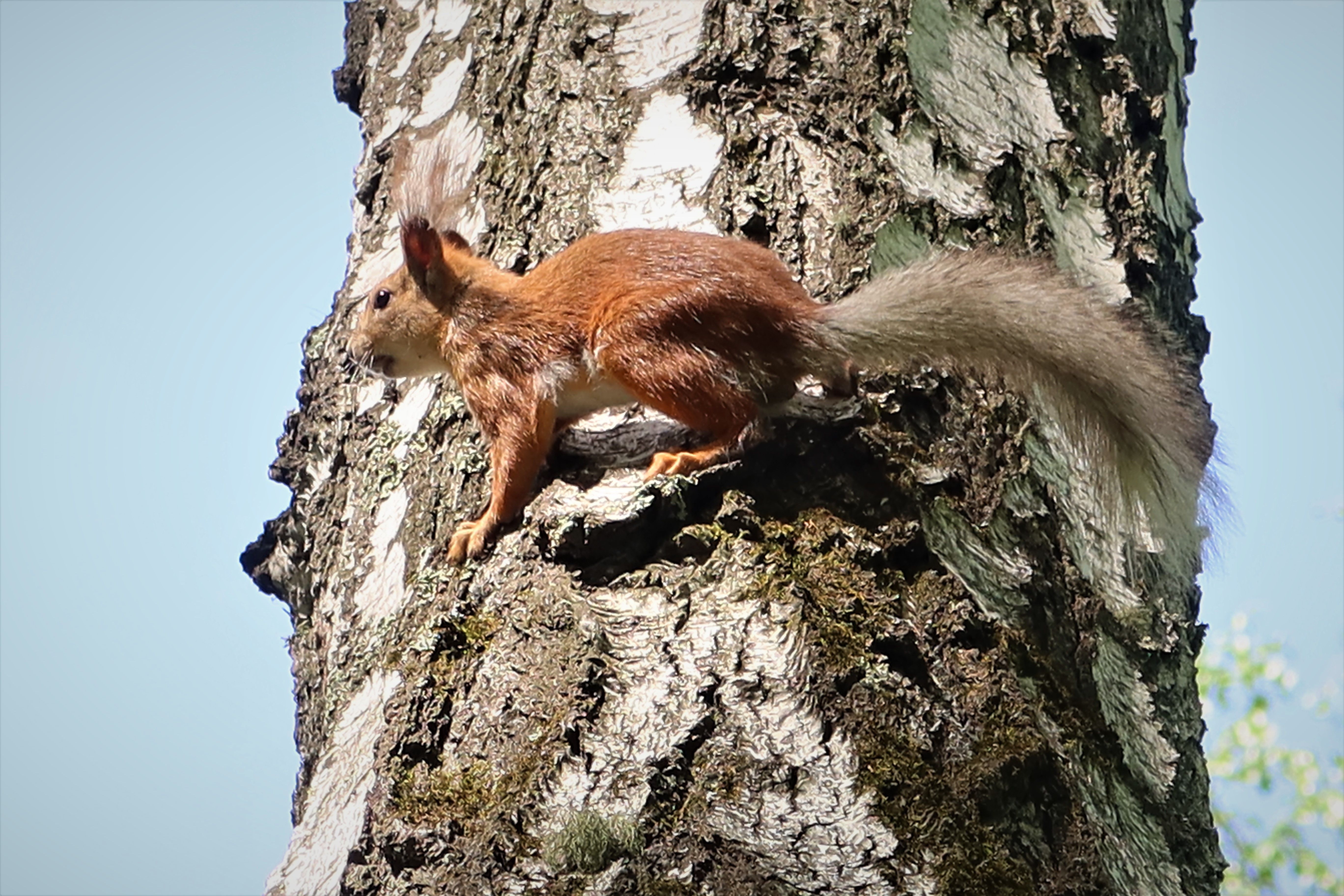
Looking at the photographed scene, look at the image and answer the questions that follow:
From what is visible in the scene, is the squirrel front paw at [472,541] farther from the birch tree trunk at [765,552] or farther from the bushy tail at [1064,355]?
the bushy tail at [1064,355]

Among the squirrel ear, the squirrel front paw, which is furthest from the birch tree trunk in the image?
the squirrel ear

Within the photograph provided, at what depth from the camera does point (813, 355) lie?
2.18 meters

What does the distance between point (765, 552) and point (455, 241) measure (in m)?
1.14

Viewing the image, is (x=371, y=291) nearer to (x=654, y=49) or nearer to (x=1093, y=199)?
(x=654, y=49)

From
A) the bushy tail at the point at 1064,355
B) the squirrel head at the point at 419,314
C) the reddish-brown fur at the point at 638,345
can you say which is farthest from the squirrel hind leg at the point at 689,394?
the squirrel head at the point at 419,314

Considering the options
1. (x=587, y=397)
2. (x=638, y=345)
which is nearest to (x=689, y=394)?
(x=638, y=345)

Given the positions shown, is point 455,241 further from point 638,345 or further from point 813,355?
point 813,355

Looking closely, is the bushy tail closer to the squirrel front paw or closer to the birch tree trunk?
the birch tree trunk

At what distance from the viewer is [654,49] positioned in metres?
2.52

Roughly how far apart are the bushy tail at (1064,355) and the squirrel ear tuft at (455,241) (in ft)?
2.88

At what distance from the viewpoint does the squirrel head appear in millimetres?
2584

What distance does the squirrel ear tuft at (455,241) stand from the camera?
105 inches

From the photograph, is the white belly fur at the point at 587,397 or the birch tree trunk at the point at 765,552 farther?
the white belly fur at the point at 587,397

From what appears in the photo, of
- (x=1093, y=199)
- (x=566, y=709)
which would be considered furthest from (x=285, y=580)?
(x=1093, y=199)
